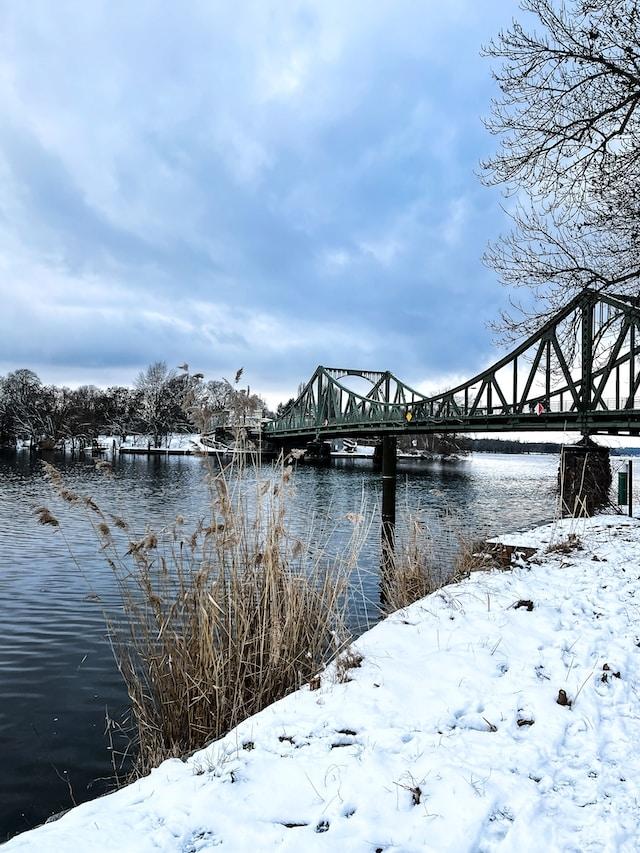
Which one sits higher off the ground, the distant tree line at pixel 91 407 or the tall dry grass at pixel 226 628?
the distant tree line at pixel 91 407

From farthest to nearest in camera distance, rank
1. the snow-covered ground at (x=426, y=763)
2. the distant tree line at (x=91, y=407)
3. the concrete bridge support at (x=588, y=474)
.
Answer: the distant tree line at (x=91, y=407) < the concrete bridge support at (x=588, y=474) < the snow-covered ground at (x=426, y=763)

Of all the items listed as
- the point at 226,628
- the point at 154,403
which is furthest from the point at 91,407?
the point at 226,628

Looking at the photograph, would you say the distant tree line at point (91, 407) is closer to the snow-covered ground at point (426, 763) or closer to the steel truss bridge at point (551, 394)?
the steel truss bridge at point (551, 394)

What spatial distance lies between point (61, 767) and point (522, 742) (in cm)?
333

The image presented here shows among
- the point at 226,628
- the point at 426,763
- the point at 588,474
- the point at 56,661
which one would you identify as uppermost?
the point at 588,474

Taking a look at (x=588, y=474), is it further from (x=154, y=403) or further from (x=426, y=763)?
(x=154, y=403)

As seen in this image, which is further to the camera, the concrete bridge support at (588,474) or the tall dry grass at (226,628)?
the concrete bridge support at (588,474)

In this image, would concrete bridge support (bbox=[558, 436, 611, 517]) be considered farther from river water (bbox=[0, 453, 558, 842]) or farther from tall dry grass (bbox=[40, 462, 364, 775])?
tall dry grass (bbox=[40, 462, 364, 775])

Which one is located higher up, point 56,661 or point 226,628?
point 226,628

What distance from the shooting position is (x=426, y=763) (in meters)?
2.65

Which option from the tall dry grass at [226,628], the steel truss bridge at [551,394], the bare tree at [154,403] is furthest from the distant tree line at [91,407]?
the tall dry grass at [226,628]

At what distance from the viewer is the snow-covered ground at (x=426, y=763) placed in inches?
87.5

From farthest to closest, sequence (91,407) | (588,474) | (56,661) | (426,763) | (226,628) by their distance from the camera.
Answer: (91,407) < (588,474) < (56,661) < (226,628) < (426,763)

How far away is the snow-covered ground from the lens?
222 centimetres
